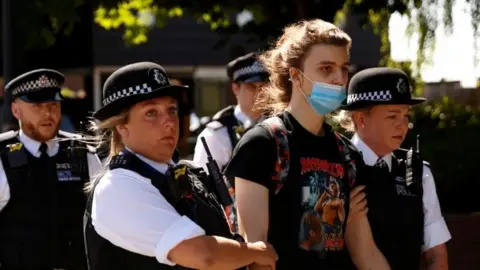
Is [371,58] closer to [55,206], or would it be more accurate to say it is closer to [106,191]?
[55,206]

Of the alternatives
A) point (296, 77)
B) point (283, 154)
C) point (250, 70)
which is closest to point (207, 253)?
point (283, 154)

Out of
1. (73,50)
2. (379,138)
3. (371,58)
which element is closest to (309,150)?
(379,138)

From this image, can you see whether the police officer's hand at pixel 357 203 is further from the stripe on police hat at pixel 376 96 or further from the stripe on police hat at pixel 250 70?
the stripe on police hat at pixel 250 70

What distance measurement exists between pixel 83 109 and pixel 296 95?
10650 mm

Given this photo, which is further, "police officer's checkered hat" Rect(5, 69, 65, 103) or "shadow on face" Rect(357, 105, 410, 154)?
"police officer's checkered hat" Rect(5, 69, 65, 103)

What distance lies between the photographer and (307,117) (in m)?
3.90

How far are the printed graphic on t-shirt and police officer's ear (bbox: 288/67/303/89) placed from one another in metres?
0.34

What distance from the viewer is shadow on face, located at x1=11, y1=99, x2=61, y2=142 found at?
6027mm

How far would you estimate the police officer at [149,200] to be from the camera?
322 cm

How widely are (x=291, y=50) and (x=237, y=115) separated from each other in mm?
3092

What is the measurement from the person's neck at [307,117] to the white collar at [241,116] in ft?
9.78

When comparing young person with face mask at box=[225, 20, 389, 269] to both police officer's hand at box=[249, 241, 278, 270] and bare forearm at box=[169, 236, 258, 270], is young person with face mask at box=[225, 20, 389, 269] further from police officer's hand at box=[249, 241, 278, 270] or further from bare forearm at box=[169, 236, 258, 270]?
bare forearm at box=[169, 236, 258, 270]

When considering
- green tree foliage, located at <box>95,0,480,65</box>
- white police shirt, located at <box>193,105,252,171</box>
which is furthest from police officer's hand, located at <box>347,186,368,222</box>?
green tree foliage, located at <box>95,0,480,65</box>

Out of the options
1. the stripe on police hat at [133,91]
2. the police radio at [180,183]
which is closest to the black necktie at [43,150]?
the stripe on police hat at [133,91]
